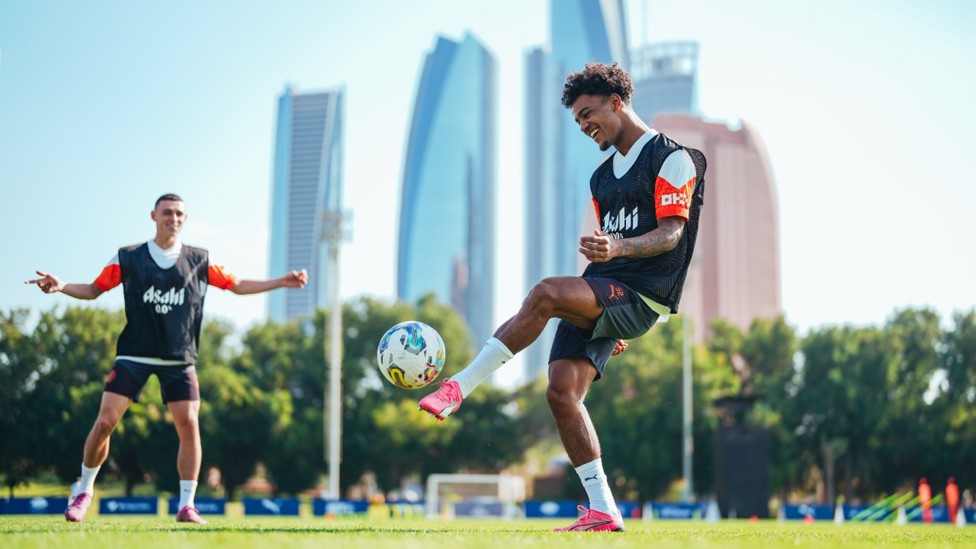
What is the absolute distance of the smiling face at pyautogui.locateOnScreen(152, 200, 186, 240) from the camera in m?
8.23

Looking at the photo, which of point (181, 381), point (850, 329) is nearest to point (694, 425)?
point (850, 329)

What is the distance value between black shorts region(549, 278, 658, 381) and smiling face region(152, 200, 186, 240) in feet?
11.4

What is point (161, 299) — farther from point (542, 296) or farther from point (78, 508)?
point (542, 296)

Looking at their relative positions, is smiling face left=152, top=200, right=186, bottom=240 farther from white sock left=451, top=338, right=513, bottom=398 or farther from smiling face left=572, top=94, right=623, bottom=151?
smiling face left=572, top=94, right=623, bottom=151

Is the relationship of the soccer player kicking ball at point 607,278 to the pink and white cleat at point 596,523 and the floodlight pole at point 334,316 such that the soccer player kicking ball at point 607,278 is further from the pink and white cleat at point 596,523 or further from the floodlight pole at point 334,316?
the floodlight pole at point 334,316

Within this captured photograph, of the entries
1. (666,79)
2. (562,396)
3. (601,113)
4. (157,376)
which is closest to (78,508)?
(157,376)

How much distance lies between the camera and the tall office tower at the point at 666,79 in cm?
17750

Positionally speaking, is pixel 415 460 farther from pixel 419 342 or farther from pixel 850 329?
pixel 419 342

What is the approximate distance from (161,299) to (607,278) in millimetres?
3836

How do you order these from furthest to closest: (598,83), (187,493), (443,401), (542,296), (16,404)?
(16,404), (187,493), (598,83), (542,296), (443,401)

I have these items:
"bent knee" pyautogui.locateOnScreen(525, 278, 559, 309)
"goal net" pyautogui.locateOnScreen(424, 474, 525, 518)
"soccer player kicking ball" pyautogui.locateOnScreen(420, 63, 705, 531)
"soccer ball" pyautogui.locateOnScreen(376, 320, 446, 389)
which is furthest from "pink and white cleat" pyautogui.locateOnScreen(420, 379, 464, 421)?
"goal net" pyautogui.locateOnScreen(424, 474, 525, 518)

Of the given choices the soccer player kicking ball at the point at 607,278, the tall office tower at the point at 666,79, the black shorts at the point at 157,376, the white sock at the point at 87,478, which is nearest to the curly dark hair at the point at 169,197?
the black shorts at the point at 157,376

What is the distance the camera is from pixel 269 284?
27.8 feet

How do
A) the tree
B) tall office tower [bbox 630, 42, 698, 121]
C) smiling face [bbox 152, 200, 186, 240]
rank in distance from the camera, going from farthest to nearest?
tall office tower [bbox 630, 42, 698, 121], the tree, smiling face [bbox 152, 200, 186, 240]
